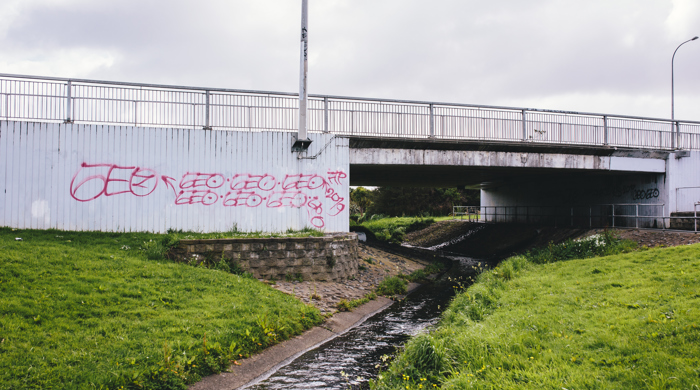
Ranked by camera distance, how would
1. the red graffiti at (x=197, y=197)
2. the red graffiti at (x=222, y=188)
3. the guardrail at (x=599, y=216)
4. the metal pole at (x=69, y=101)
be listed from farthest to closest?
the guardrail at (x=599, y=216) → the red graffiti at (x=197, y=197) → the metal pole at (x=69, y=101) → the red graffiti at (x=222, y=188)

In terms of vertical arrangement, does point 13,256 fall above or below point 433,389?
above

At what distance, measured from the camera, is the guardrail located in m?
19.7

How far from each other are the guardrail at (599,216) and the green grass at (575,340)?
10830 millimetres

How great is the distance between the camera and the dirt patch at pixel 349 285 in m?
11.7

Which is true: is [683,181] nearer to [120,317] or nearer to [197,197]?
[197,197]

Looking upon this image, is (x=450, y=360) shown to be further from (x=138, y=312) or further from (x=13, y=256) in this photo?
(x=13, y=256)

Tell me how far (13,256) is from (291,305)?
603 centimetres

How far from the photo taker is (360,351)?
28.5ft

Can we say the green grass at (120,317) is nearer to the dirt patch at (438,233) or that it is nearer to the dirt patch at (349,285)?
the dirt patch at (349,285)

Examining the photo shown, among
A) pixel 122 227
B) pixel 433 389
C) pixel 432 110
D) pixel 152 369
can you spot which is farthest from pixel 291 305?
pixel 432 110

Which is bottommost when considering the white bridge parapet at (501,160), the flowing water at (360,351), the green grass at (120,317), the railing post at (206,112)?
the flowing water at (360,351)

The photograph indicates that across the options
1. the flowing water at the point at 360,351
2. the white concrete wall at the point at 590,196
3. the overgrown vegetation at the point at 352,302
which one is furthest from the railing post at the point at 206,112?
the white concrete wall at the point at 590,196

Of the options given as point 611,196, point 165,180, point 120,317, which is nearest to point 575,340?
point 120,317

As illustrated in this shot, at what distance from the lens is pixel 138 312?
7.84 meters
